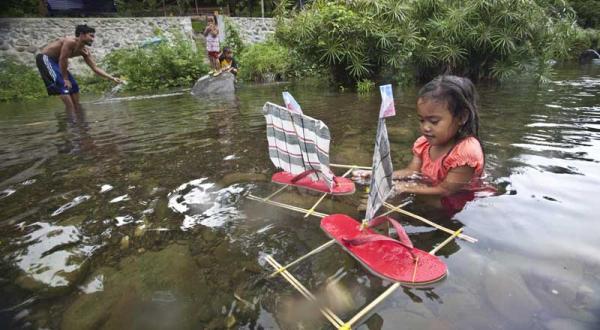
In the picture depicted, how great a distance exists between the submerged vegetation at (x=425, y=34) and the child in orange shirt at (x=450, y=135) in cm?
741

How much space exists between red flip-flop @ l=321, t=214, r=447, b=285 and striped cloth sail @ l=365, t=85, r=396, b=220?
168 mm

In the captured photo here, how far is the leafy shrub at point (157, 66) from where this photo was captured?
1527 cm

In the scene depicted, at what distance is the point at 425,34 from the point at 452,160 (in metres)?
9.18

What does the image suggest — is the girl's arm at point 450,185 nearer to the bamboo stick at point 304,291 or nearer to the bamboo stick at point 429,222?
the bamboo stick at point 429,222

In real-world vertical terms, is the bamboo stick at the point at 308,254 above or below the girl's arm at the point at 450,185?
below

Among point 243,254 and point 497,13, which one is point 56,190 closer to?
point 243,254

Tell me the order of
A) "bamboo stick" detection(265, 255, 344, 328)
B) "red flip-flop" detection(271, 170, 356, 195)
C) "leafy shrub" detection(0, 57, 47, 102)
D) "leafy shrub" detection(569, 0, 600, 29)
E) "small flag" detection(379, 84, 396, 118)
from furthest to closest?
"leafy shrub" detection(569, 0, 600, 29)
"leafy shrub" detection(0, 57, 47, 102)
"red flip-flop" detection(271, 170, 356, 195)
"small flag" detection(379, 84, 396, 118)
"bamboo stick" detection(265, 255, 344, 328)

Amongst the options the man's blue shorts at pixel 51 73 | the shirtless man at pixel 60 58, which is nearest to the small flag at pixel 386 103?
the shirtless man at pixel 60 58

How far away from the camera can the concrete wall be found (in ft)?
49.4

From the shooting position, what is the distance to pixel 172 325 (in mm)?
1638

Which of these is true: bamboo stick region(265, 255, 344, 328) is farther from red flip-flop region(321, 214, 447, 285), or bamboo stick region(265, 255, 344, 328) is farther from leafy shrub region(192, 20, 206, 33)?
leafy shrub region(192, 20, 206, 33)

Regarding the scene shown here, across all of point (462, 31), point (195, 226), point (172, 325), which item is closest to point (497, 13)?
point (462, 31)

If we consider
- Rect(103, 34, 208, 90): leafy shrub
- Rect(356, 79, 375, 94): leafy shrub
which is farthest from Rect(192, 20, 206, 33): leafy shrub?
Rect(356, 79, 375, 94): leafy shrub

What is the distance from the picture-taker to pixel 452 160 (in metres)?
2.71
